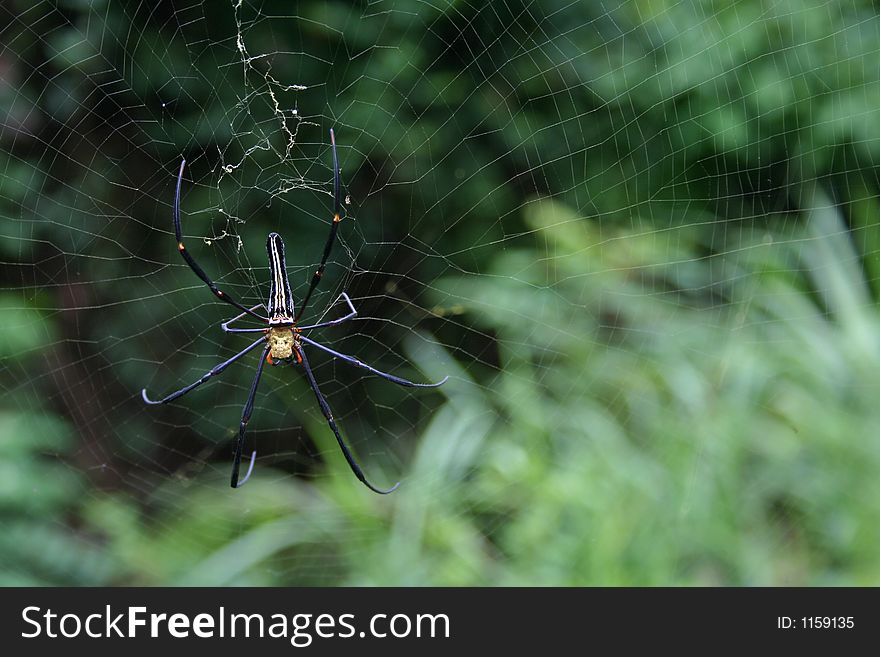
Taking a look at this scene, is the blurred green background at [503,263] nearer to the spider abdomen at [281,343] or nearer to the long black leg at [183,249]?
the spider abdomen at [281,343]

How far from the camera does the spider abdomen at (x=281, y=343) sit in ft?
8.25

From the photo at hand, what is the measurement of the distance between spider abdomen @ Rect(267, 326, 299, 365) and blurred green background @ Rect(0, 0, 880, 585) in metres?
0.37

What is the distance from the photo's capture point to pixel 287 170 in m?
2.80

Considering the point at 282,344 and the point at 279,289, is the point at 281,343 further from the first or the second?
the point at 279,289

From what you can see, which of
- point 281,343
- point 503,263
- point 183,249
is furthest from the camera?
point 503,263

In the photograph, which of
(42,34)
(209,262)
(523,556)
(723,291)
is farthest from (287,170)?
(723,291)

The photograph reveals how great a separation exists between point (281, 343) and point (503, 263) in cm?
144

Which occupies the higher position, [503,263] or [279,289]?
[503,263]

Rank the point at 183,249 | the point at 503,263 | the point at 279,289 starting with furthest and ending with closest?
the point at 503,263 < the point at 279,289 < the point at 183,249

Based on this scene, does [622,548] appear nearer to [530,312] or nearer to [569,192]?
[530,312]

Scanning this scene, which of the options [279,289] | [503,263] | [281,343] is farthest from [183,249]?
[503,263]

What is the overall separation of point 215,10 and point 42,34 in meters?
0.89

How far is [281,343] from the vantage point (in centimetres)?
254

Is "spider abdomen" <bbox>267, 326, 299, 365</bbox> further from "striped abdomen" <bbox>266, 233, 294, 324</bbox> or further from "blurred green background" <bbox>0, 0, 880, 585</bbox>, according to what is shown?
"blurred green background" <bbox>0, 0, 880, 585</bbox>
